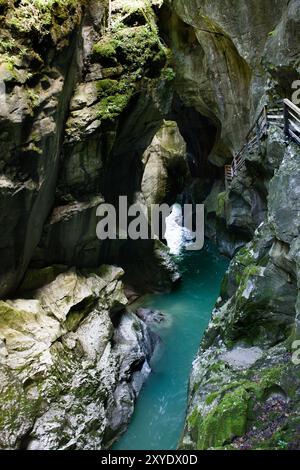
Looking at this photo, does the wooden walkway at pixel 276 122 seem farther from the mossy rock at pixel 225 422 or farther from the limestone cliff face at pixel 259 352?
the mossy rock at pixel 225 422

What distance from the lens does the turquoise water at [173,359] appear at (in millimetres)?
11062

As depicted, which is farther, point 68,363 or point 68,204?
point 68,204

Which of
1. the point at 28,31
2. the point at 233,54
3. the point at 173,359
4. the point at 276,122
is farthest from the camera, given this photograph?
the point at 233,54

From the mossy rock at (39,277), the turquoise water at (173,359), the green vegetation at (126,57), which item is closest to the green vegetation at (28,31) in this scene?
the green vegetation at (126,57)

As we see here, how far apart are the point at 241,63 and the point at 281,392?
17437 millimetres

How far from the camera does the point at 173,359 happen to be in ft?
47.5

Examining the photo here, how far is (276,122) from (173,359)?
8928 millimetres

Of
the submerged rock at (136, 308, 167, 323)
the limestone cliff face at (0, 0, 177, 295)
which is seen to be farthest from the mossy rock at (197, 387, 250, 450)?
the submerged rock at (136, 308, 167, 323)

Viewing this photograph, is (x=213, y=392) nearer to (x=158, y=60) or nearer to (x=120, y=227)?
(x=120, y=227)

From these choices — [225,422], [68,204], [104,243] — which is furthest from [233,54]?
[225,422]

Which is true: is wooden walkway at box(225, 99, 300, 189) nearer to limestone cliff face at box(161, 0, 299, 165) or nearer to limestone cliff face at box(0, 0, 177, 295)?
limestone cliff face at box(161, 0, 299, 165)

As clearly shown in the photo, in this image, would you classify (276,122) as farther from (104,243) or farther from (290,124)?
(104,243)

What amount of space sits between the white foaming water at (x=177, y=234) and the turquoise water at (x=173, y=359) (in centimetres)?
449

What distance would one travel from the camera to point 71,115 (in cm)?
1320
